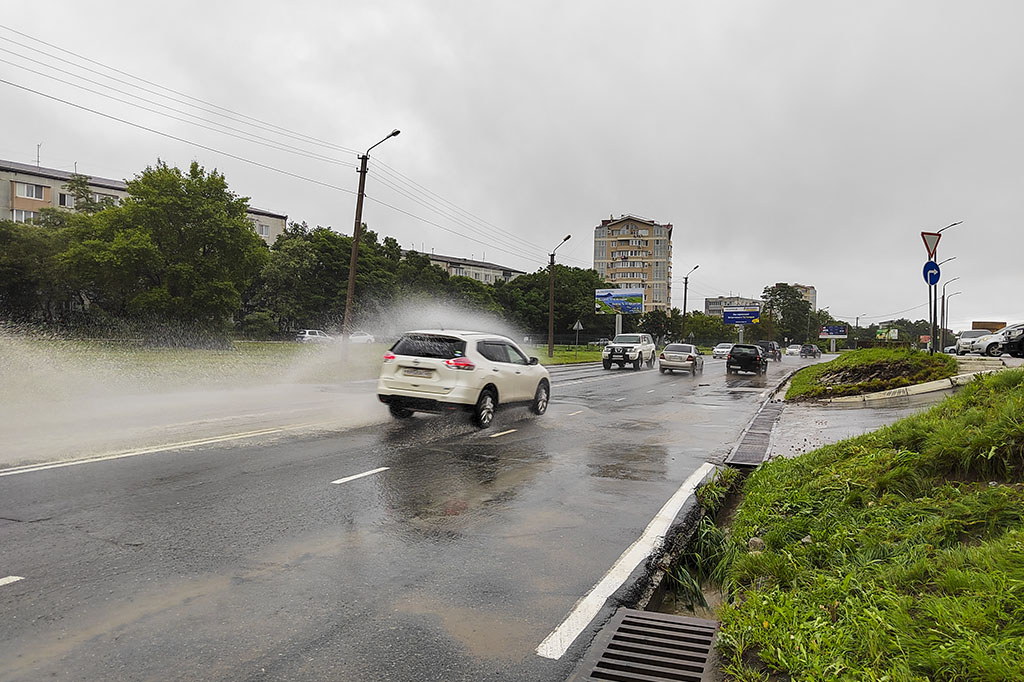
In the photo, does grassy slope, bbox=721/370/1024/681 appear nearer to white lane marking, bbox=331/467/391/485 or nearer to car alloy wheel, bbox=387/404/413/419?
white lane marking, bbox=331/467/391/485

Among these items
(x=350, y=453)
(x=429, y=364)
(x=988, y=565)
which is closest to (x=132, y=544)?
(x=350, y=453)

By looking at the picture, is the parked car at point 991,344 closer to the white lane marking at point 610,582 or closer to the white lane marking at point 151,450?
the white lane marking at point 610,582

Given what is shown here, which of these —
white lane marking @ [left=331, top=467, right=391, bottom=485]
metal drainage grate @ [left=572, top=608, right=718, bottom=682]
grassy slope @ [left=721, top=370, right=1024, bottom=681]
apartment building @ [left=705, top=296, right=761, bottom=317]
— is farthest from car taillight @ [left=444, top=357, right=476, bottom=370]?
apartment building @ [left=705, top=296, right=761, bottom=317]

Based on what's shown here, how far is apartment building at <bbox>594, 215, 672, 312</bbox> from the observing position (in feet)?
428

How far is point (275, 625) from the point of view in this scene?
3.53 m

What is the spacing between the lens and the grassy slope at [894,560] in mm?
2969

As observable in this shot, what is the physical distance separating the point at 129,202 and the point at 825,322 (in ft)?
489

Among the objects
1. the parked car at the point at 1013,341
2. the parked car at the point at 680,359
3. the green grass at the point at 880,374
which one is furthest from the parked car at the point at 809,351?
the green grass at the point at 880,374

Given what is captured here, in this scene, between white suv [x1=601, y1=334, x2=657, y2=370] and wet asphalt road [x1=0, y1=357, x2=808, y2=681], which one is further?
white suv [x1=601, y1=334, x2=657, y2=370]

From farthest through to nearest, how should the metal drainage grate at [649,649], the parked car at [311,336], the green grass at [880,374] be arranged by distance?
1. the parked car at [311,336]
2. the green grass at [880,374]
3. the metal drainage grate at [649,649]

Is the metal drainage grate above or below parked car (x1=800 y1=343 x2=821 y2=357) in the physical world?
below

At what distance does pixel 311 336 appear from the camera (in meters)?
63.9

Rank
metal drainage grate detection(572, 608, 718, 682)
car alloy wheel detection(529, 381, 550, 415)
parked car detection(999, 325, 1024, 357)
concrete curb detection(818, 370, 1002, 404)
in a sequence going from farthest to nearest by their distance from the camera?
parked car detection(999, 325, 1024, 357)
concrete curb detection(818, 370, 1002, 404)
car alloy wheel detection(529, 381, 550, 415)
metal drainage grate detection(572, 608, 718, 682)

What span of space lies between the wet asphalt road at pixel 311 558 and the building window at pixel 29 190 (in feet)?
249
